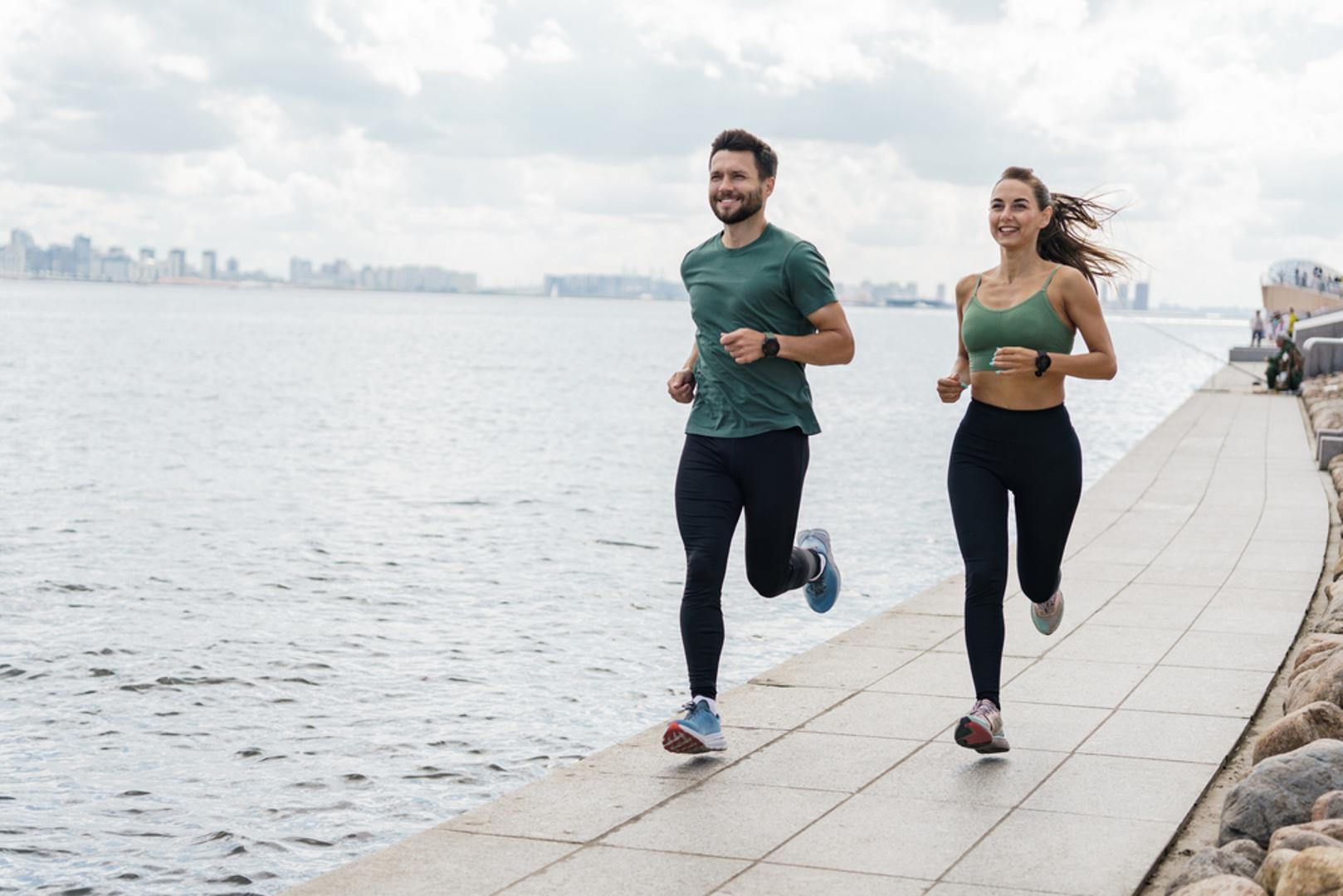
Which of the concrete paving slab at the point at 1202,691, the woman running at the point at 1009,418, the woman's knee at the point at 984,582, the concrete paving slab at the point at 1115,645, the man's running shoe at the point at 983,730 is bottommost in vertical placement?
the concrete paving slab at the point at 1115,645

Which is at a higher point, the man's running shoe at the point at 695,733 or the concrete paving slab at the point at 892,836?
the man's running shoe at the point at 695,733

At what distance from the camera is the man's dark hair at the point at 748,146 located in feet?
17.9

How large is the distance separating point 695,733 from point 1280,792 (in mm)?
1881

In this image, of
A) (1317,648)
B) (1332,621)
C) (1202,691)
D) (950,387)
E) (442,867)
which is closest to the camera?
(442,867)

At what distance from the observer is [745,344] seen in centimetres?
532

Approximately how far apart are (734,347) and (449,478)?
18298 millimetres

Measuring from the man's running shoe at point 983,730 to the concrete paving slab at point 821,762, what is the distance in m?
0.24

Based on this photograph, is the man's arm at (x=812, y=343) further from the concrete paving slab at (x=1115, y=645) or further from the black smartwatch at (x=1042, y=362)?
the concrete paving slab at (x=1115, y=645)

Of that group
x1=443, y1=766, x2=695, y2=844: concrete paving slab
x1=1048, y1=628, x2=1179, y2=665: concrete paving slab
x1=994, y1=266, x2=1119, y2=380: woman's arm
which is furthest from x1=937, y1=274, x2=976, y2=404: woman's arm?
x1=1048, y1=628, x2=1179, y2=665: concrete paving slab

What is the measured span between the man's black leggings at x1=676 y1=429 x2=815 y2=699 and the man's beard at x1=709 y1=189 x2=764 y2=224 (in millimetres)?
720

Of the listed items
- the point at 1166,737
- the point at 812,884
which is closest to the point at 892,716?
the point at 1166,737

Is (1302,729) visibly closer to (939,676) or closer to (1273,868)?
(1273,868)

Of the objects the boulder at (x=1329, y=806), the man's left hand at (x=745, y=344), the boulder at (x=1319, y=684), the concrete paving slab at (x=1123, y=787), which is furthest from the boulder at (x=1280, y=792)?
the man's left hand at (x=745, y=344)

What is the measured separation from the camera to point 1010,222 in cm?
561
